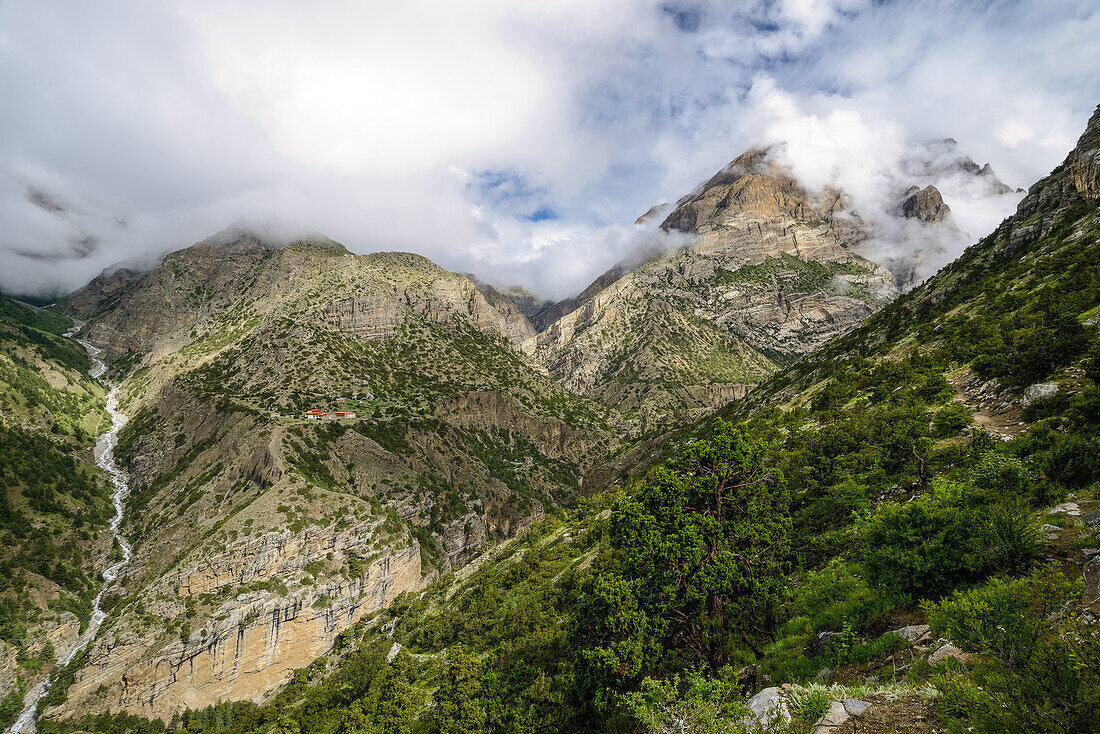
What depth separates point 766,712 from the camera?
8.00m

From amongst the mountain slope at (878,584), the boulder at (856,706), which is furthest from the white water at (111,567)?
the boulder at (856,706)

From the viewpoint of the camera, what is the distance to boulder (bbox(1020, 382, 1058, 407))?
652 inches

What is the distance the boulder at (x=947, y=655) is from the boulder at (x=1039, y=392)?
1493 centimetres

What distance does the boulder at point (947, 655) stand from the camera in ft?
23.5

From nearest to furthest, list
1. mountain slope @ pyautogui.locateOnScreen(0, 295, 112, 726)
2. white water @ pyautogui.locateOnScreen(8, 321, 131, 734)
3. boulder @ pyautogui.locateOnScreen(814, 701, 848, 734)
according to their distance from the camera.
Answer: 1. boulder @ pyautogui.locateOnScreen(814, 701, 848, 734)
2. white water @ pyautogui.locateOnScreen(8, 321, 131, 734)
3. mountain slope @ pyautogui.locateOnScreen(0, 295, 112, 726)

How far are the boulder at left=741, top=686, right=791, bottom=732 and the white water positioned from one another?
103m

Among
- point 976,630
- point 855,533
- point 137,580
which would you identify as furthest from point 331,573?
point 976,630

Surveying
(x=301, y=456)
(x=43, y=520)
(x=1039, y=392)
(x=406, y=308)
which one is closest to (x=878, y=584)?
(x=1039, y=392)

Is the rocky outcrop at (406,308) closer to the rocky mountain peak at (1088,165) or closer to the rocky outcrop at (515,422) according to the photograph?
the rocky outcrop at (515,422)

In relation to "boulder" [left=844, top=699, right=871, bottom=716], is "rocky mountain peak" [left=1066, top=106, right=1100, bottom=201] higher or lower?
higher

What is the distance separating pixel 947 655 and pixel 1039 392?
641 inches

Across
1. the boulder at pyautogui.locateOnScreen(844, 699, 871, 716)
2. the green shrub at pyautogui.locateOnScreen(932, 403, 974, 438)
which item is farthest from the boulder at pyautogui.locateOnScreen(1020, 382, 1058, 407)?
the boulder at pyautogui.locateOnScreen(844, 699, 871, 716)

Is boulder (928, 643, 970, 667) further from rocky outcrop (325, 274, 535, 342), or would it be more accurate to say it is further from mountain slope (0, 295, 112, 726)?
rocky outcrop (325, 274, 535, 342)

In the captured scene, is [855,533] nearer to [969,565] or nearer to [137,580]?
[969,565]
